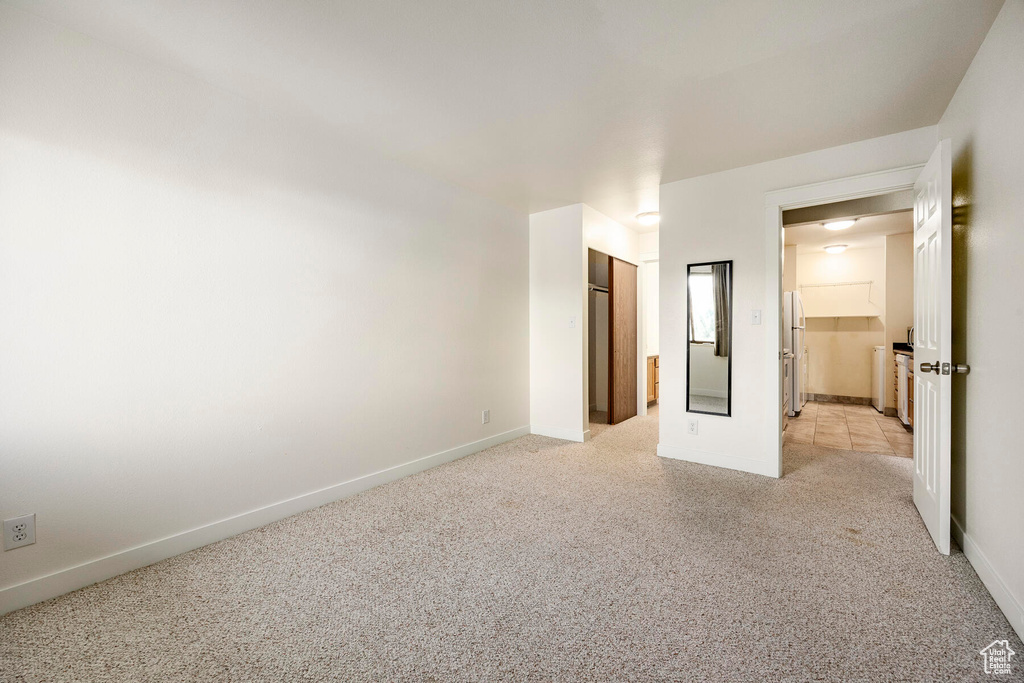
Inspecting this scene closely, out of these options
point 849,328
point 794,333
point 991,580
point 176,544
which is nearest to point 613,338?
Result: point 794,333

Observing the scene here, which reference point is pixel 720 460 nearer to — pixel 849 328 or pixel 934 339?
pixel 934 339

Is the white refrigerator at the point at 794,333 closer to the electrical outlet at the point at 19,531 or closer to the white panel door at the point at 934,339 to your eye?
the white panel door at the point at 934,339

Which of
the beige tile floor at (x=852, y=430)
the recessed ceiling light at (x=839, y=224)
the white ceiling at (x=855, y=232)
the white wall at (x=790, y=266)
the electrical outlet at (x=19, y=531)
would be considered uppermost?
the white ceiling at (x=855, y=232)

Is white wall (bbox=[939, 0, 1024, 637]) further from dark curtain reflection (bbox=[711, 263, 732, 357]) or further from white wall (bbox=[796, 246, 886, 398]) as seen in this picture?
white wall (bbox=[796, 246, 886, 398])

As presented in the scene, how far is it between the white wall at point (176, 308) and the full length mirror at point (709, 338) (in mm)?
2271

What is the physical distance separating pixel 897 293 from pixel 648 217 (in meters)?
3.72

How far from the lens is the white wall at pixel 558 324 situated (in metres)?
4.34

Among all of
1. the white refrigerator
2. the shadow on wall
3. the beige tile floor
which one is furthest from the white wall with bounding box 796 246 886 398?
the shadow on wall

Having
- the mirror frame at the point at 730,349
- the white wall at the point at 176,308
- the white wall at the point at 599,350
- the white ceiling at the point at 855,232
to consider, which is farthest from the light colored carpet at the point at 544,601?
the white ceiling at the point at 855,232

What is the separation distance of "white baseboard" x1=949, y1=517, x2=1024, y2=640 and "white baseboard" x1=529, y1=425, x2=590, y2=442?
2.64 meters

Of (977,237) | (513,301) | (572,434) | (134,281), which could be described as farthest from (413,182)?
(977,237)

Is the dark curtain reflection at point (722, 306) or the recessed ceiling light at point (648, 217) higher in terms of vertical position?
the recessed ceiling light at point (648, 217)

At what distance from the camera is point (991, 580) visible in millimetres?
1767

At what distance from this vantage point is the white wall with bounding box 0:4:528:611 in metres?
1.79
